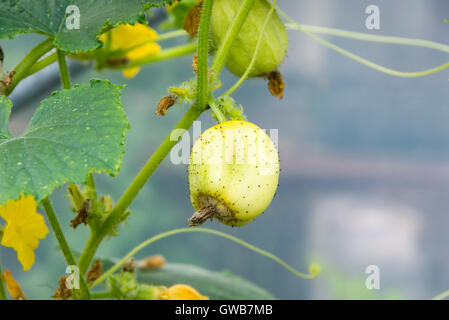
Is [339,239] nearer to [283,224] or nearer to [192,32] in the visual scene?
[283,224]

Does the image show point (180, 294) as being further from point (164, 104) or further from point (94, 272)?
point (164, 104)

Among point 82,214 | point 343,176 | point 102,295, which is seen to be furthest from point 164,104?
point 343,176

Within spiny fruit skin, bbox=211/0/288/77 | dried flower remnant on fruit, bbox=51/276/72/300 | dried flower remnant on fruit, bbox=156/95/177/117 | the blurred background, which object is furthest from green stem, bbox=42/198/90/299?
the blurred background

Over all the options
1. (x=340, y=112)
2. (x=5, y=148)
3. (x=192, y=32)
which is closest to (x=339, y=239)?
(x=340, y=112)

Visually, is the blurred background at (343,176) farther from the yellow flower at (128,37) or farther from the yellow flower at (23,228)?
the yellow flower at (23,228)

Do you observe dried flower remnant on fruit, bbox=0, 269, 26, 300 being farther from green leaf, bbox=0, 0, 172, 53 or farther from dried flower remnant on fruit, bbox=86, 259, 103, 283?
green leaf, bbox=0, 0, 172, 53

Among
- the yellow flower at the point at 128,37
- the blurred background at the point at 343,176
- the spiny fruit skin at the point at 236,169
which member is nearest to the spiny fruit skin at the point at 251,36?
the spiny fruit skin at the point at 236,169
